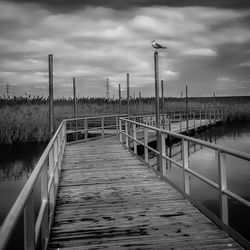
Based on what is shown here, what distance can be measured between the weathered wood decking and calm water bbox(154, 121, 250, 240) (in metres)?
2.20

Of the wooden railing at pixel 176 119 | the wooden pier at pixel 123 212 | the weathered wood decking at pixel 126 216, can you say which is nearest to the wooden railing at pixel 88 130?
the wooden railing at pixel 176 119

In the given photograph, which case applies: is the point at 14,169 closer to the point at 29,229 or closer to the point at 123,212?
the point at 123,212

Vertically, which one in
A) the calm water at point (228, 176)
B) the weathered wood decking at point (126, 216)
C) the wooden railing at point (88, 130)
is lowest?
the calm water at point (228, 176)

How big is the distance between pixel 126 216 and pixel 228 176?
8.66m

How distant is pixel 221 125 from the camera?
32.9m

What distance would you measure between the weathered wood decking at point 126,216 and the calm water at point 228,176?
2199 mm

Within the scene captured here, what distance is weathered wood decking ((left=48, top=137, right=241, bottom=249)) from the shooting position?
12.5ft

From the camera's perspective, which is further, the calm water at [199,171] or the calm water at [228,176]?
the calm water at [199,171]

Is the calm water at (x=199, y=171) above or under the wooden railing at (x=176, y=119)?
under

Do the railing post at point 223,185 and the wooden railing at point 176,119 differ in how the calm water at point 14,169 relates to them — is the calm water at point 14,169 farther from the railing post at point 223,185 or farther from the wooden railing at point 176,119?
the wooden railing at point 176,119

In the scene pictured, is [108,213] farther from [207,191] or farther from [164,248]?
[207,191]

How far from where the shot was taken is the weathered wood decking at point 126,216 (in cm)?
381

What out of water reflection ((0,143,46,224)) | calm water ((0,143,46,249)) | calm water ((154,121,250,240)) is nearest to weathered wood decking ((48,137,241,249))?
calm water ((0,143,46,249))

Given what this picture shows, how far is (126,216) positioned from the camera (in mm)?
4758
